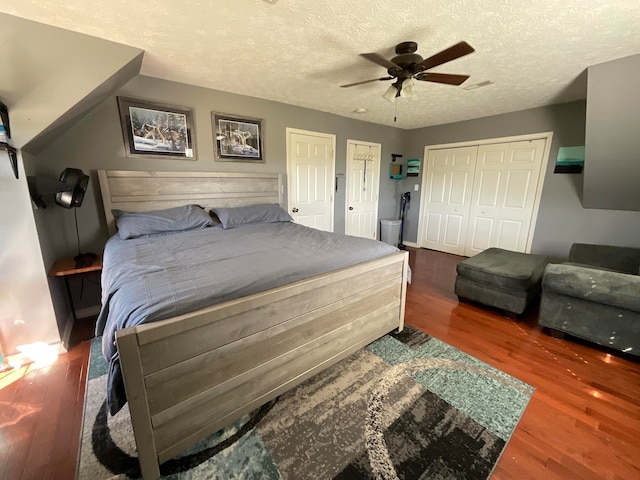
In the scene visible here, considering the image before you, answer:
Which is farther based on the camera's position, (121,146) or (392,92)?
(121,146)

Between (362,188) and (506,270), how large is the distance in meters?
2.75

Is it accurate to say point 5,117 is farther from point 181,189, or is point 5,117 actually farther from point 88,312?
point 88,312

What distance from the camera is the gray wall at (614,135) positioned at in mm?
2256

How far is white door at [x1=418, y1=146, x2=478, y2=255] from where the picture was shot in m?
4.60

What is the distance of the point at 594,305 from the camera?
82.1 inches

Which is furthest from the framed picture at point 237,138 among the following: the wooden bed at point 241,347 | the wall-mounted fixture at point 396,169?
the wall-mounted fixture at point 396,169

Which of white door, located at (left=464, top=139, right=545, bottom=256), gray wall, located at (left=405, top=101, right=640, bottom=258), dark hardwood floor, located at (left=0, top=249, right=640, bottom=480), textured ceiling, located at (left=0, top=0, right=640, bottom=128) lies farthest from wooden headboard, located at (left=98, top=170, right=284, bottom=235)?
gray wall, located at (left=405, top=101, right=640, bottom=258)

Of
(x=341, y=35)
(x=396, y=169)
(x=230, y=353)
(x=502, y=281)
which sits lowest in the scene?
(x=502, y=281)

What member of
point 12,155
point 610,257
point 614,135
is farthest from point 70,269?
point 610,257

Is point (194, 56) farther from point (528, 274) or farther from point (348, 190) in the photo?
point (528, 274)

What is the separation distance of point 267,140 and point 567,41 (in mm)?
2980

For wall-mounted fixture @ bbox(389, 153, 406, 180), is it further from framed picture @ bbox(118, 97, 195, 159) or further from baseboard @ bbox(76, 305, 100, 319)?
baseboard @ bbox(76, 305, 100, 319)

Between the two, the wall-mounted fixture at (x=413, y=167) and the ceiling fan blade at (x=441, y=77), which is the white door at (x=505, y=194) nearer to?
the wall-mounted fixture at (x=413, y=167)

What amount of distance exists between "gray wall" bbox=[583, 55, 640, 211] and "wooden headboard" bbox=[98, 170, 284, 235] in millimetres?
3358
